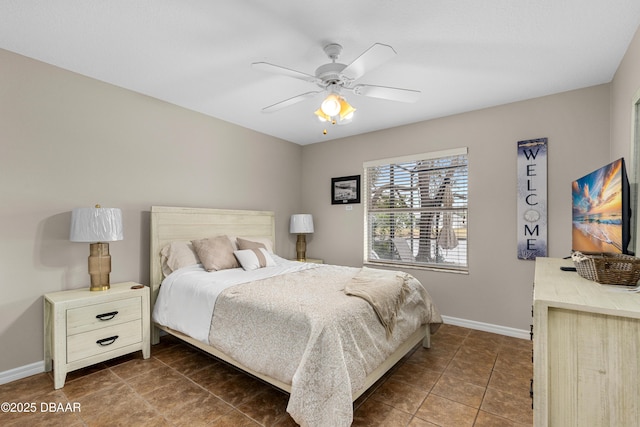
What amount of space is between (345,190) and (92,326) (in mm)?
3286

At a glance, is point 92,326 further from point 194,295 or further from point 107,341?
point 194,295

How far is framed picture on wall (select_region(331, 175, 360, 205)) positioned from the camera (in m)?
4.45

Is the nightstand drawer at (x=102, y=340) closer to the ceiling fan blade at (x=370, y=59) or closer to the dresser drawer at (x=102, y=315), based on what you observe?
the dresser drawer at (x=102, y=315)

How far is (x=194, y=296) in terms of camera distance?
260cm

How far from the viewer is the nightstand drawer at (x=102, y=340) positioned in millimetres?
2330

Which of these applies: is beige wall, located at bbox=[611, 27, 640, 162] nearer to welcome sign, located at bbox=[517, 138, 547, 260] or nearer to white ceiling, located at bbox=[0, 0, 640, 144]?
white ceiling, located at bbox=[0, 0, 640, 144]

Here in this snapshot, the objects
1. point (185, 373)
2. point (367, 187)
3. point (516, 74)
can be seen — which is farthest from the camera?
point (367, 187)

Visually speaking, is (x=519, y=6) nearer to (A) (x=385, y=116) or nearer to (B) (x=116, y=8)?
(A) (x=385, y=116)

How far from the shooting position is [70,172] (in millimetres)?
2676

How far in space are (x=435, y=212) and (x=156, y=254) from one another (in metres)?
3.19

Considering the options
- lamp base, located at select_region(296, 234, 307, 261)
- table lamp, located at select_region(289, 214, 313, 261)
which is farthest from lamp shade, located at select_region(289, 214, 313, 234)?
lamp base, located at select_region(296, 234, 307, 261)

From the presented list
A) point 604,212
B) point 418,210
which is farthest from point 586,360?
point 418,210

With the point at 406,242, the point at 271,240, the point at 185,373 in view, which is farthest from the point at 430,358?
the point at 271,240

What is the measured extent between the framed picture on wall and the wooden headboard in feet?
3.28
